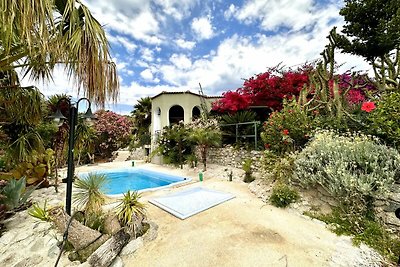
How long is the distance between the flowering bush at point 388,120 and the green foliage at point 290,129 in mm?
1752

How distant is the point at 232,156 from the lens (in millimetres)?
10500

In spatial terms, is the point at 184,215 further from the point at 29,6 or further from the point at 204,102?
the point at 204,102

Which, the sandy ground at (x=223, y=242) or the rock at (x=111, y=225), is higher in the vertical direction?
the rock at (x=111, y=225)

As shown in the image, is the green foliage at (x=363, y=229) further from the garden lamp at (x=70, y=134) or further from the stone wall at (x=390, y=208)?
the garden lamp at (x=70, y=134)

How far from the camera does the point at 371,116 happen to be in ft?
17.1

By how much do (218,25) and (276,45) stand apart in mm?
4104

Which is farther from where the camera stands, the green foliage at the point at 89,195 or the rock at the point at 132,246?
the green foliage at the point at 89,195

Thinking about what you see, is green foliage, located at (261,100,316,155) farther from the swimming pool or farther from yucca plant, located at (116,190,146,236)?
yucca plant, located at (116,190,146,236)

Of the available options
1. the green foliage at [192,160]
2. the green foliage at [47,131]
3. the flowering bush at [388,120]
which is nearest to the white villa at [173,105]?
the green foliage at [192,160]

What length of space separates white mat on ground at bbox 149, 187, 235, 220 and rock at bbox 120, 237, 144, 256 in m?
1.23

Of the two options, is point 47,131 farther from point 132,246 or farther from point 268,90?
point 268,90

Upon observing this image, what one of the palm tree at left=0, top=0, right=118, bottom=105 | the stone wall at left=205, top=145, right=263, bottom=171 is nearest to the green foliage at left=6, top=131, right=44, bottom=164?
the palm tree at left=0, top=0, right=118, bottom=105

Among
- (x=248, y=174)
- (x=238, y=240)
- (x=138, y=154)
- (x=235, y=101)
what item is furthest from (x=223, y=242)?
(x=138, y=154)

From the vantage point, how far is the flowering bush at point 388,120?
15.3 ft
